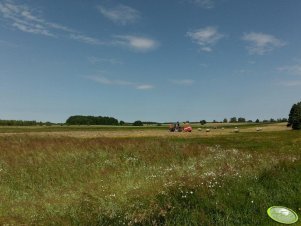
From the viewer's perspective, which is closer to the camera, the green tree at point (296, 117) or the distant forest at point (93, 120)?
the green tree at point (296, 117)

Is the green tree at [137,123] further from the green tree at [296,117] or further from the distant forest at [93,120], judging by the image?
the green tree at [296,117]

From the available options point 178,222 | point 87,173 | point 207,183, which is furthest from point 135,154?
point 178,222

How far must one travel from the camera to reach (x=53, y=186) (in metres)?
17.4

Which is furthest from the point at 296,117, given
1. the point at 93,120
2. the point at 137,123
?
the point at 93,120

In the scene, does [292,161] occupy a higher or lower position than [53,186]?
higher

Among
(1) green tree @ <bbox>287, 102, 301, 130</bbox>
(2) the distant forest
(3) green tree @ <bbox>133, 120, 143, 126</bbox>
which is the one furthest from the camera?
(2) the distant forest

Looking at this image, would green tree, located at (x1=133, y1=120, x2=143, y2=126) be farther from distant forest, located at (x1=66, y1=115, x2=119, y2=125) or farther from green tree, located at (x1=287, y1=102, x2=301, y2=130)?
green tree, located at (x1=287, y1=102, x2=301, y2=130)

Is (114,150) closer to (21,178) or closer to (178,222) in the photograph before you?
(21,178)

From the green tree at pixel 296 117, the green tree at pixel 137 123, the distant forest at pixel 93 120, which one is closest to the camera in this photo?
the green tree at pixel 296 117

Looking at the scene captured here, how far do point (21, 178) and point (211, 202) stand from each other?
1135 cm

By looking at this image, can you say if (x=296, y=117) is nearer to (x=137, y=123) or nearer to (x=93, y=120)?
(x=137, y=123)

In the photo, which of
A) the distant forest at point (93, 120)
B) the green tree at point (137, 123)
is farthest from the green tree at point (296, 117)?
the distant forest at point (93, 120)

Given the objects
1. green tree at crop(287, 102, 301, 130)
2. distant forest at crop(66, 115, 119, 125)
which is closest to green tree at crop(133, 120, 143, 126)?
distant forest at crop(66, 115, 119, 125)

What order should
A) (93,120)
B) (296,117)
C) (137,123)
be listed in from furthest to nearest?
(93,120) < (137,123) < (296,117)
